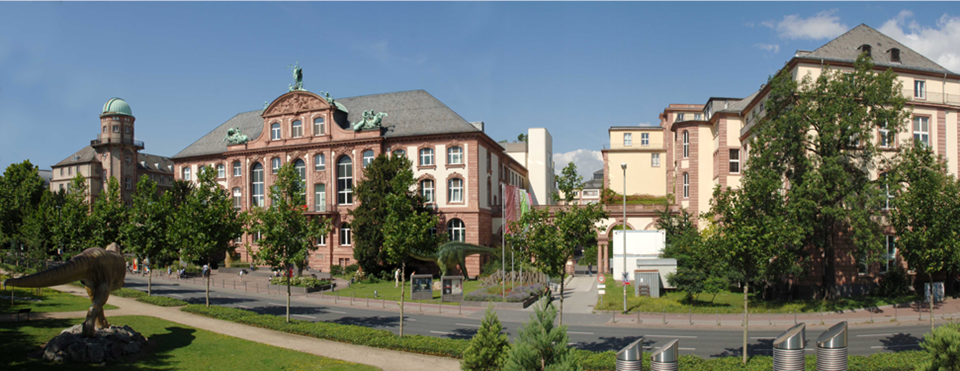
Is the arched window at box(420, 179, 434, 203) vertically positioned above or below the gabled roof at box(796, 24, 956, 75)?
below

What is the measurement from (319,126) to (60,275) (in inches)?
1526

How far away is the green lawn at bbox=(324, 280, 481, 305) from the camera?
35594mm

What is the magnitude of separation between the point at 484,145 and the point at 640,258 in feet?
60.5

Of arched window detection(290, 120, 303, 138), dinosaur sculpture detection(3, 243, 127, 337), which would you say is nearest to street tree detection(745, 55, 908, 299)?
dinosaur sculpture detection(3, 243, 127, 337)

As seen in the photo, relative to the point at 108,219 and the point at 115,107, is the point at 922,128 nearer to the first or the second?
the point at 108,219

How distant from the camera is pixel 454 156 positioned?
161ft

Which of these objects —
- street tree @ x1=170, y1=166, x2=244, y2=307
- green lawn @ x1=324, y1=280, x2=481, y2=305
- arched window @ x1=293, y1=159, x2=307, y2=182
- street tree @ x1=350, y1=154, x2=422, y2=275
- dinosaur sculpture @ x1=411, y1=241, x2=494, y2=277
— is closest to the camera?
street tree @ x1=170, y1=166, x2=244, y2=307

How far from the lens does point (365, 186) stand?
45875 millimetres

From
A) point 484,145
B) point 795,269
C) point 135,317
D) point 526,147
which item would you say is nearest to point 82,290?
point 135,317

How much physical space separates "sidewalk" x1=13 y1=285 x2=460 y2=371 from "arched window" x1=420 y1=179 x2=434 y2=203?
2607cm

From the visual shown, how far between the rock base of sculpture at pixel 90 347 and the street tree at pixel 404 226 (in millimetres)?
13274

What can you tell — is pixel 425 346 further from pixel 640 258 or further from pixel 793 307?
pixel 640 258

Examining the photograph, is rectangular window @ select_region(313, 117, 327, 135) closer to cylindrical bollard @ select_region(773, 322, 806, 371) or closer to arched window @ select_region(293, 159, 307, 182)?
arched window @ select_region(293, 159, 307, 182)

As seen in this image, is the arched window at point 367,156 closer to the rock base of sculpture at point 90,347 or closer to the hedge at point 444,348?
the hedge at point 444,348
